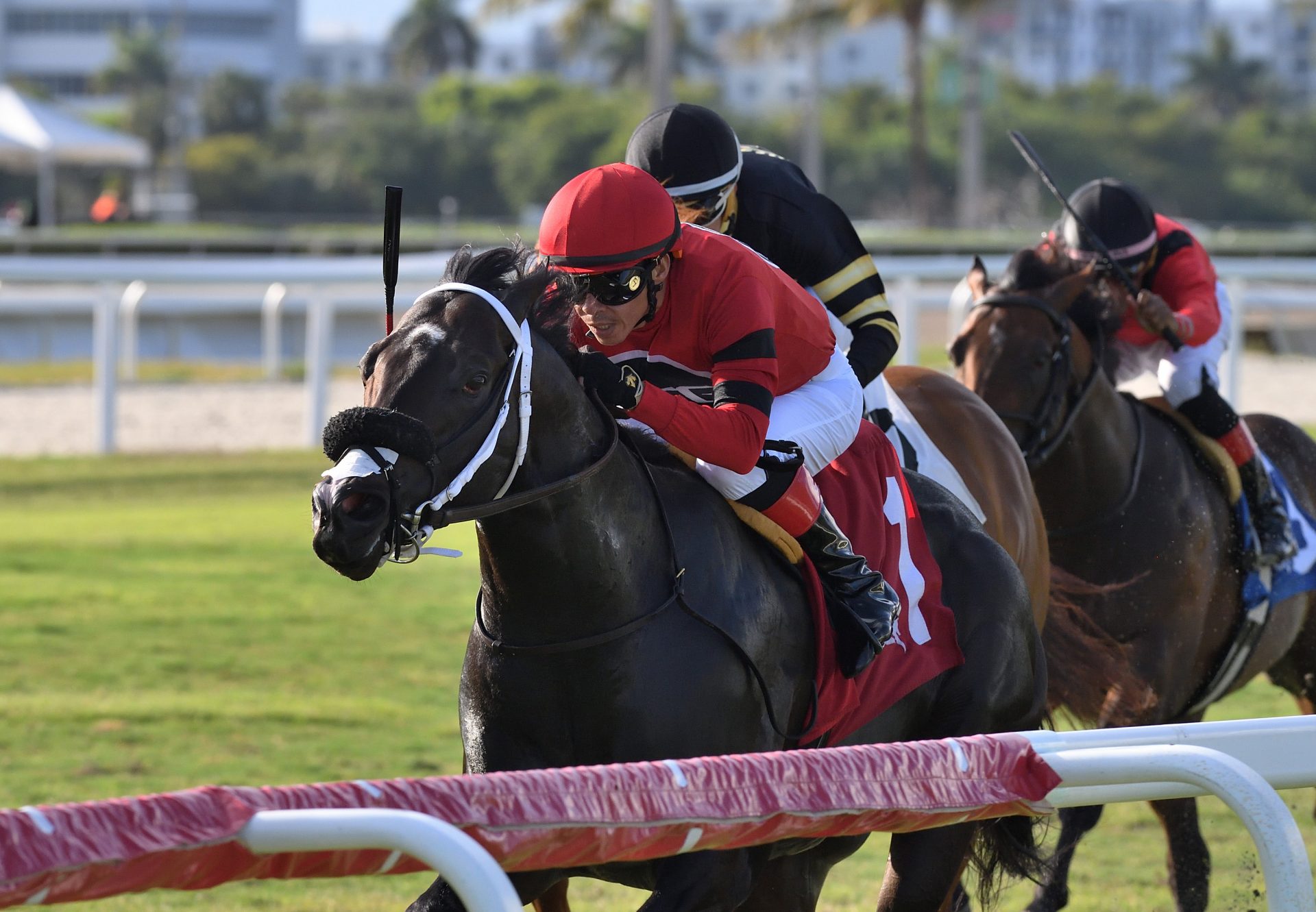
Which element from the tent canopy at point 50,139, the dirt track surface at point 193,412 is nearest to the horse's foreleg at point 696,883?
the dirt track surface at point 193,412

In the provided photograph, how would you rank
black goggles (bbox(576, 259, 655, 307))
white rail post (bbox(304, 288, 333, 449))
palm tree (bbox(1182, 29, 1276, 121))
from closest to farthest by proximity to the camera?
black goggles (bbox(576, 259, 655, 307)), white rail post (bbox(304, 288, 333, 449)), palm tree (bbox(1182, 29, 1276, 121))

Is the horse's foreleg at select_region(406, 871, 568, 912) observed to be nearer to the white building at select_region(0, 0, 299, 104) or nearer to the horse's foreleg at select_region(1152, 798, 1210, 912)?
the horse's foreleg at select_region(1152, 798, 1210, 912)

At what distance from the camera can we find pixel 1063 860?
4.62 meters

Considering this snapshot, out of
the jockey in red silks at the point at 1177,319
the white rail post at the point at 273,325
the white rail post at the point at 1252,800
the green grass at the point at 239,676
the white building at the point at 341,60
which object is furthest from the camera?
the white building at the point at 341,60

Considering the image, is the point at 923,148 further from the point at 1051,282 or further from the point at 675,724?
the point at 675,724

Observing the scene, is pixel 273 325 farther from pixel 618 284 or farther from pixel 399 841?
pixel 399 841

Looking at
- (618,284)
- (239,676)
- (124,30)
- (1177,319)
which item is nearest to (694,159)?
(618,284)

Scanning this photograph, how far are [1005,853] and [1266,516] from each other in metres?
2.14

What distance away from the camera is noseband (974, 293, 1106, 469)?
5.03 m

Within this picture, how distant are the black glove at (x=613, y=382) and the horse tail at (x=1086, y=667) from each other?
1913 mm

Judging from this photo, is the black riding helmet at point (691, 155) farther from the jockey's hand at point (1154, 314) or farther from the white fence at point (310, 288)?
the white fence at point (310, 288)

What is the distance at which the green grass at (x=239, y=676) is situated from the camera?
511 cm

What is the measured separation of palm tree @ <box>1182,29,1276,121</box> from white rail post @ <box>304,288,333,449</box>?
251ft

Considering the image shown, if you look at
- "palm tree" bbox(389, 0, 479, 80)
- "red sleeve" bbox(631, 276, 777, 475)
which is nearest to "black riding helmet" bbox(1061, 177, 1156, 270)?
"red sleeve" bbox(631, 276, 777, 475)
